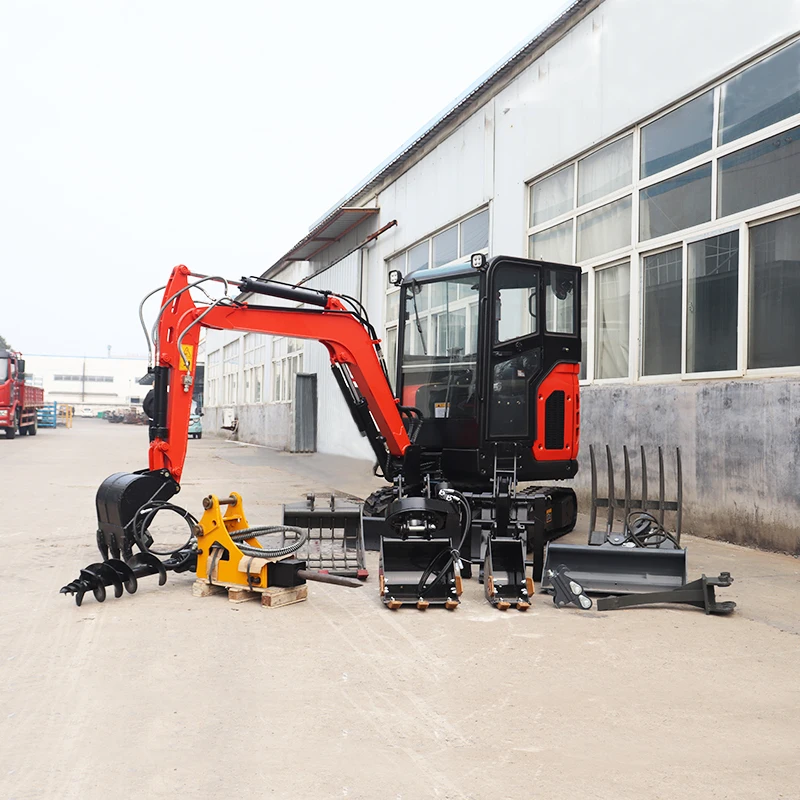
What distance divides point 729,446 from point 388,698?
19.6 ft

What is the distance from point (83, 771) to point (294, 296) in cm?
475

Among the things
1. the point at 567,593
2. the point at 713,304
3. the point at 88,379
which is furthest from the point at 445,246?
the point at 88,379

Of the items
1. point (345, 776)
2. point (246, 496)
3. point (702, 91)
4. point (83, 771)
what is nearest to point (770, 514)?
point (702, 91)

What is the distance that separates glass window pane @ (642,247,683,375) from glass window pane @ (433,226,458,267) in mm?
5916

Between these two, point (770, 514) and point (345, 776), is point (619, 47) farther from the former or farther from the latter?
point (345, 776)

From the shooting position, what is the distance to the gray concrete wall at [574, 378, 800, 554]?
8.20m

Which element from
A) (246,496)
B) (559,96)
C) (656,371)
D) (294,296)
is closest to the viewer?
(294,296)

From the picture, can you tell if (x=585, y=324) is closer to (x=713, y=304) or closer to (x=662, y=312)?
(x=662, y=312)

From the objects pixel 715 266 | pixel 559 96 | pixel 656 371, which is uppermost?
pixel 559 96

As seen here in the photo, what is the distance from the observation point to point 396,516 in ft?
22.1

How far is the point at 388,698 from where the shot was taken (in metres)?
4.15

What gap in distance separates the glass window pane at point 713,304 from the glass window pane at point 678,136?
3.73 ft

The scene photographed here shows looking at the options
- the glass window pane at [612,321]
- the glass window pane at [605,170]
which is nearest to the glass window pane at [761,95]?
the glass window pane at [605,170]

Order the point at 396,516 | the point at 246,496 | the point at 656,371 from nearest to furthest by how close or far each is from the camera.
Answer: the point at 396,516
the point at 656,371
the point at 246,496
